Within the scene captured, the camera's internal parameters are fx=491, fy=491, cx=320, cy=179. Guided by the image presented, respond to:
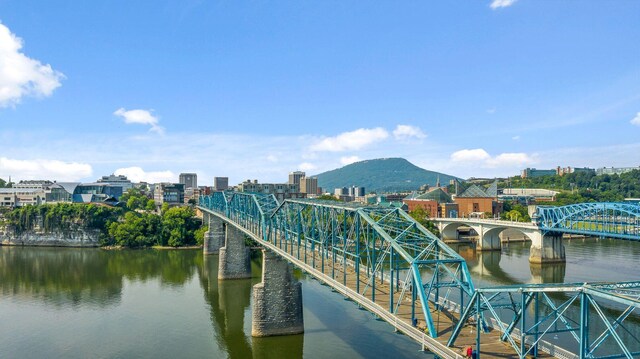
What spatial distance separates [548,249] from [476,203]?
56812 mm

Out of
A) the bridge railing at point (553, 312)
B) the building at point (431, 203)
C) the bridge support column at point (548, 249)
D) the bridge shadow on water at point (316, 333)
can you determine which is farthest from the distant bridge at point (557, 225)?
the bridge railing at point (553, 312)

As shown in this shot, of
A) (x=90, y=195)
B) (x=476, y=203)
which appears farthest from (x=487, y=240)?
(x=90, y=195)

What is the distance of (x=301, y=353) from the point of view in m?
39.8

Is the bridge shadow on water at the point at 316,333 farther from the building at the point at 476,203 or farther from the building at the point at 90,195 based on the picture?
the building at the point at 90,195

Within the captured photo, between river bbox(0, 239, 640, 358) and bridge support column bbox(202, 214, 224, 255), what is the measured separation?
8.18ft

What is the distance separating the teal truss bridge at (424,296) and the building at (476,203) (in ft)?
240

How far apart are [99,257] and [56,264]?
905 centimetres

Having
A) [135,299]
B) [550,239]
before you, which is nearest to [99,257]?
[135,299]

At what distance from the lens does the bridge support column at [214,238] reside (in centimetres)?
9531

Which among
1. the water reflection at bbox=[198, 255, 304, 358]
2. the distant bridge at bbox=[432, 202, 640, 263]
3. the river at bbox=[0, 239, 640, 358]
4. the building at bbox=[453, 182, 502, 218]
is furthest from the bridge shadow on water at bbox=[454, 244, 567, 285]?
the water reflection at bbox=[198, 255, 304, 358]

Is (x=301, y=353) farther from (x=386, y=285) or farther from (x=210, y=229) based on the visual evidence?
(x=210, y=229)

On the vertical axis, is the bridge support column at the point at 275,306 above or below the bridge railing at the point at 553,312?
below

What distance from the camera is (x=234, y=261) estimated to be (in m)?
71.0

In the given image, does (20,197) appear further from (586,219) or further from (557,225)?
(586,219)
